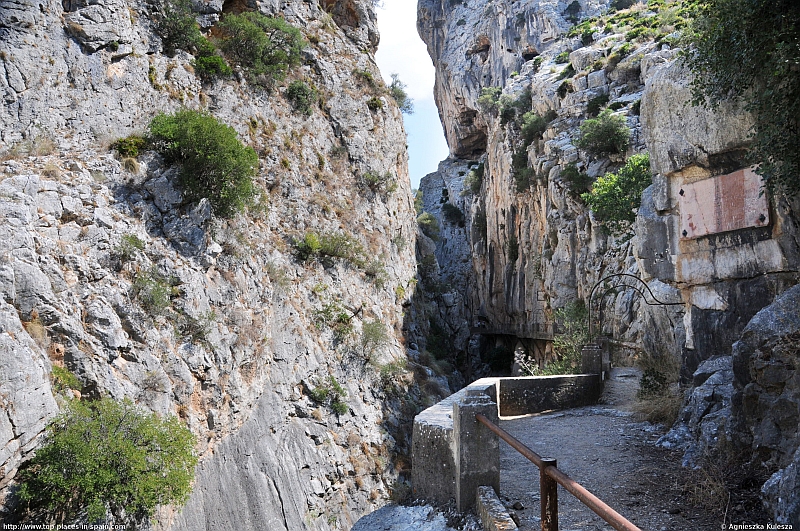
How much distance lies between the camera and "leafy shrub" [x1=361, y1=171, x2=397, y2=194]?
63.8ft

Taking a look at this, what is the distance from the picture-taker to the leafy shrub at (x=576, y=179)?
23.0m

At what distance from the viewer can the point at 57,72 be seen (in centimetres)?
1151

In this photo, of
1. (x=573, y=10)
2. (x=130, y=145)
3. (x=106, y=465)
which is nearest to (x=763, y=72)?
(x=106, y=465)

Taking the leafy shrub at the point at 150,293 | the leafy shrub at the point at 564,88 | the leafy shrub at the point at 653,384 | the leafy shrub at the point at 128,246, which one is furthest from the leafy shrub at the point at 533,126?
the leafy shrub at the point at 150,293

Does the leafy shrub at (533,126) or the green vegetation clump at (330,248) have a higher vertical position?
the leafy shrub at (533,126)

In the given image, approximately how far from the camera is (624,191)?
695 inches

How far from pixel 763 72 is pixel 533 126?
23.6m

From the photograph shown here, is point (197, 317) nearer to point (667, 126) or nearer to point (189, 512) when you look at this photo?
point (189, 512)

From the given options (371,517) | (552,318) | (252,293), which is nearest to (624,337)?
(552,318)

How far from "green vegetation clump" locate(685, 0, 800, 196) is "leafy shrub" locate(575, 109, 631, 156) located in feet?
53.3

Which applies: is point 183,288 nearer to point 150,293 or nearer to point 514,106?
point 150,293

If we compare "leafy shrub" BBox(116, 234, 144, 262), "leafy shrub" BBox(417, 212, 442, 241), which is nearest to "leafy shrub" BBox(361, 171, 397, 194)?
"leafy shrub" BBox(116, 234, 144, 262)

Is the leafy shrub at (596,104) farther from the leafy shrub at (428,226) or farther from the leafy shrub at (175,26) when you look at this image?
the leafy shrub at (175,26)

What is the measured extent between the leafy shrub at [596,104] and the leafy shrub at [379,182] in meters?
11.7
